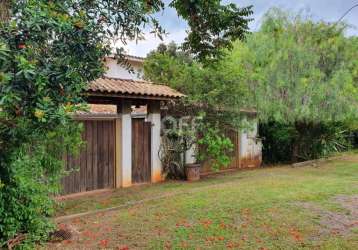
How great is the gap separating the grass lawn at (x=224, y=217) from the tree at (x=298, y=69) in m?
3.55

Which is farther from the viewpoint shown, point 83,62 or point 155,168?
point 155,168

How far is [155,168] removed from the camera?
12.7 m

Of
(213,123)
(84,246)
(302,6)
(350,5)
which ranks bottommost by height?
(84,246)

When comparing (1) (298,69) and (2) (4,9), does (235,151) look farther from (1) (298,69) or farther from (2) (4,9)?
(2) (4,9)

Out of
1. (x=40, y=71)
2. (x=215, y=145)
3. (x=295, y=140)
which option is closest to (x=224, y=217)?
(x=215, y=145)

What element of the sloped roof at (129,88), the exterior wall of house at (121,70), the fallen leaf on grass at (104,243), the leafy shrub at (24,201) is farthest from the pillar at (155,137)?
the leafy shrub at (24,201)

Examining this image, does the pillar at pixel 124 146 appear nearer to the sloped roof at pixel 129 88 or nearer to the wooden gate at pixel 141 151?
the wooden gate at pixel 141 151

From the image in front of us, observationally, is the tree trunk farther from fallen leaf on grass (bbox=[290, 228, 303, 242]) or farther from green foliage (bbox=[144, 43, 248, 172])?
green foliage (bbox=[144, 43, 248, 172])

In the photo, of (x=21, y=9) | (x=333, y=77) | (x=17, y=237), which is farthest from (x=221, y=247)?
(x=333, y=77)

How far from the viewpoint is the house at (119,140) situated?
10.7 meters

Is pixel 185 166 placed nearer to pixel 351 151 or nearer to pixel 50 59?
pixel 50 59

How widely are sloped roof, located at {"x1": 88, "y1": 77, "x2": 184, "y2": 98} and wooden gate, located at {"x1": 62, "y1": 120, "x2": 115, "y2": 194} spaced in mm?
1052

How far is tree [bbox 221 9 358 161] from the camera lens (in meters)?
14.6

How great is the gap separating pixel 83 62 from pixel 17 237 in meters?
1.90
